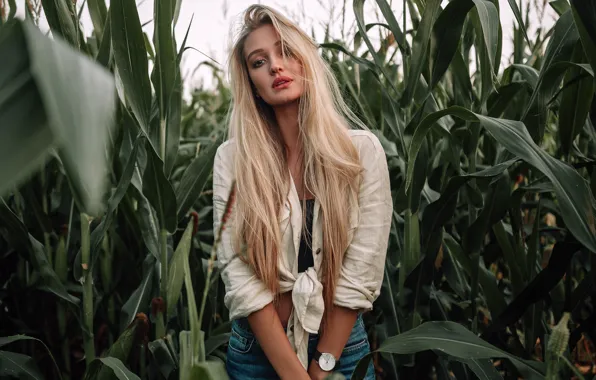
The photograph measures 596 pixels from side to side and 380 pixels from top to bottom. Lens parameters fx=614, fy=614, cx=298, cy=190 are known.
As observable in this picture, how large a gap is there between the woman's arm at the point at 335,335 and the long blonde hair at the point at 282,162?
0.04 meters

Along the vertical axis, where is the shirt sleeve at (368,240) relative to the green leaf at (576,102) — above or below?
below

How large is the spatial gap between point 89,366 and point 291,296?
396 mm

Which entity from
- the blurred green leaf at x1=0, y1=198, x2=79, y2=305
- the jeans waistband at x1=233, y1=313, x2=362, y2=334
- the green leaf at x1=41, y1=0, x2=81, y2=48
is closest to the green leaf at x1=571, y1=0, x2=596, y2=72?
the jeans waistband at x1=233, y1=313, x2=362, y2=334

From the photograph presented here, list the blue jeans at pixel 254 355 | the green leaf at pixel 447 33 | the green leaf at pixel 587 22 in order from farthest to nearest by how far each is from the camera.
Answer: the blue jeans at pixel 254 355
the green leaf at pixel 447 33
the green leaf at pixel 587 22

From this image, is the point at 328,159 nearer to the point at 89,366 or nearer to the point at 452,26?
the point at 452,26

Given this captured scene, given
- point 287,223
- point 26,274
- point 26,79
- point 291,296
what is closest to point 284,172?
point 287,223

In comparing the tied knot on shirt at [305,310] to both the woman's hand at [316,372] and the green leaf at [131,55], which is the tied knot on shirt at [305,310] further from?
the green leaf at [131,55]

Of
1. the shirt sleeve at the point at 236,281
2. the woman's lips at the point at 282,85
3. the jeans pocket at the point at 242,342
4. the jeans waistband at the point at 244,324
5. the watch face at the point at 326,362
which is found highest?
the woman's lips at the point at 282,85

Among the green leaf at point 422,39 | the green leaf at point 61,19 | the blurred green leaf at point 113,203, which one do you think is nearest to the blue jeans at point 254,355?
the blurred green leaf at point 113,203

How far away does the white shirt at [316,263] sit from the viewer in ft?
3.80

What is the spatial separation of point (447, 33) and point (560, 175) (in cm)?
35

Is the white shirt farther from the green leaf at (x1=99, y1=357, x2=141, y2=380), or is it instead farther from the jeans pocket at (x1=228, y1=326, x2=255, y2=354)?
the green leaf at (x1=99, y1=357, x2=141, y2=380)

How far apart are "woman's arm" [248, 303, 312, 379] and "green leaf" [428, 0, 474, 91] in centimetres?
56

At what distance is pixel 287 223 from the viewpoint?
48.4 inches
